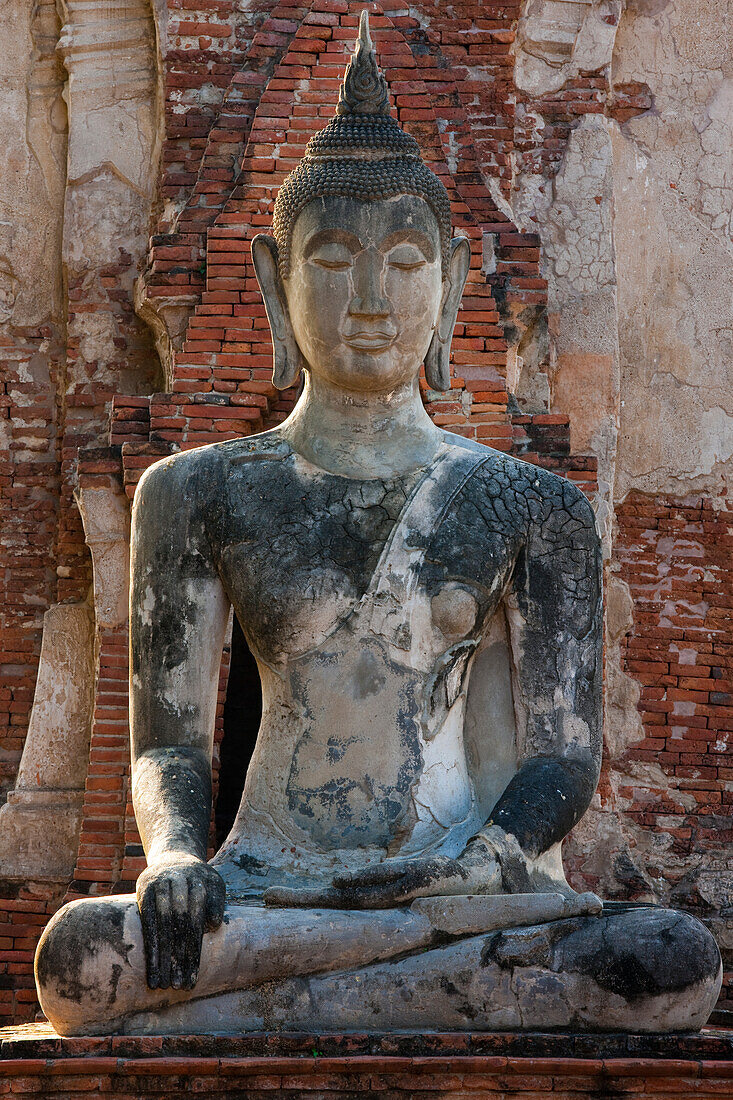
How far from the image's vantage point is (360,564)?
19.1ft

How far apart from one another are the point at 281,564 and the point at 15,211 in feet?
14.3

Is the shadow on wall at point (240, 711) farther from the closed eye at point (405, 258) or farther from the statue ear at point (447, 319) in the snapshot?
the closed eye at point (405, 258)

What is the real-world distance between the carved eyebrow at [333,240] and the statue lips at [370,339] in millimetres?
263

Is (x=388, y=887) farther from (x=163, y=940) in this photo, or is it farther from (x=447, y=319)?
(x=447, y=319)

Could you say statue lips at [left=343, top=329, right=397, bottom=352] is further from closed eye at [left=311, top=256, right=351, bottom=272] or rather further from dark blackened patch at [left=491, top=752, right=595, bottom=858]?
dark blackened patch at [left=491, top=752, right=595, bottom=858]

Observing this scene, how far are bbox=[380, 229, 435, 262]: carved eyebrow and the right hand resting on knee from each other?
7.02 feet

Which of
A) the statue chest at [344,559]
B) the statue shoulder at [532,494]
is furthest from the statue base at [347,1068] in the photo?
the statue shoulder at [532,494]

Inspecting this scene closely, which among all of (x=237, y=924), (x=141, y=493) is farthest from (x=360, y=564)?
(x=237, y=924)

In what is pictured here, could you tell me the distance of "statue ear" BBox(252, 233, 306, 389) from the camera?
6.25 metres

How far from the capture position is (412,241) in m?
6.00

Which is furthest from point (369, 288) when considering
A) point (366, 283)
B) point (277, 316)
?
point (277, 316)

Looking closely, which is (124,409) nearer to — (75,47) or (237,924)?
(75,47)

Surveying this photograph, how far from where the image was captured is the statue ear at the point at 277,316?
625 centimetres

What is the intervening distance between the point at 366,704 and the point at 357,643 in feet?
0.63
